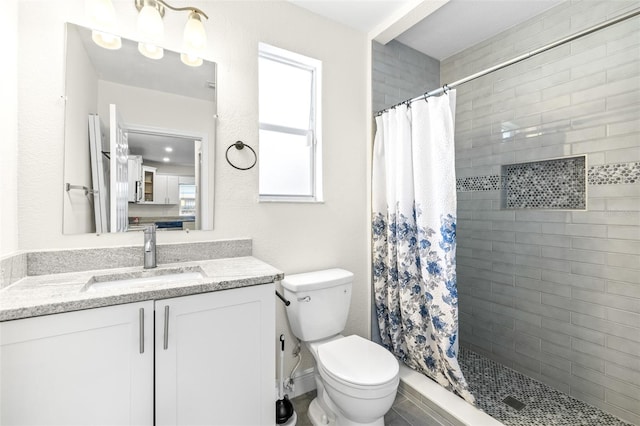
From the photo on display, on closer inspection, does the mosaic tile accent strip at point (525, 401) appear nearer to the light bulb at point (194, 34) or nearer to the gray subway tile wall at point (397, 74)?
the gray subway tile wall at point (397, 74)

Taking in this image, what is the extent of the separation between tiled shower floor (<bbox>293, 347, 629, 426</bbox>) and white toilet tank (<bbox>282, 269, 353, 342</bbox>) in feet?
1.67

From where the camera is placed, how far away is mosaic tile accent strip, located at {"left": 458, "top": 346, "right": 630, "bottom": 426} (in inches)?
64.6

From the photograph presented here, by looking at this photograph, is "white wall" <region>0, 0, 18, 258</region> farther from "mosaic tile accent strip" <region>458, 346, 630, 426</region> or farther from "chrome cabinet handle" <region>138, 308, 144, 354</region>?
"mosaic tile accent strip" <region>458, 346, 630, 426</region>

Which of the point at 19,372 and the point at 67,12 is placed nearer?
the point at 19,372

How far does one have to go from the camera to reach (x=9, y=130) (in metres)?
1.16

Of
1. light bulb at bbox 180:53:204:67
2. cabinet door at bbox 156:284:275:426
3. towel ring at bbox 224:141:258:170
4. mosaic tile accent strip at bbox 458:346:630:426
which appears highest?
light bulb at bbox 180:53:204:67

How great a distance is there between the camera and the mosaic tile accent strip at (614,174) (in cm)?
161

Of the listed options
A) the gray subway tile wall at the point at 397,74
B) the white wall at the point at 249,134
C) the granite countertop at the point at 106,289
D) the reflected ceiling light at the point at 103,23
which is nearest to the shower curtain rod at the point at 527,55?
A: the gray subway tile wall at the point at 397,74

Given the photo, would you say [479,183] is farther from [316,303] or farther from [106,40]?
[106,40]

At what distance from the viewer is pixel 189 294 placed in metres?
1.10

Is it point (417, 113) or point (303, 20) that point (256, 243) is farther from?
point (303, 20)

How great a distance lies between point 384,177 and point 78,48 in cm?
188

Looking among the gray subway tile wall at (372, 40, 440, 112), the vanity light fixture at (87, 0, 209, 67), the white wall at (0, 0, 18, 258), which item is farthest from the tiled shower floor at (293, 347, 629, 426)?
the vanity light fixture at (87, 0, 209, 67)

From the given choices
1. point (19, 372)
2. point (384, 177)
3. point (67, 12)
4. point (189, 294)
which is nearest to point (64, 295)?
point (19, 372)
